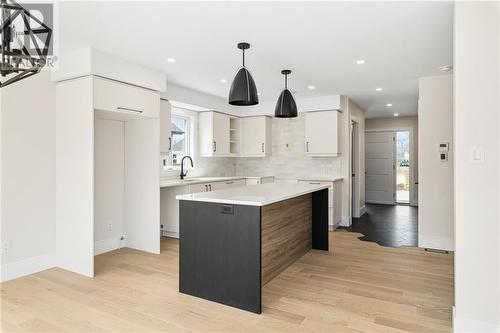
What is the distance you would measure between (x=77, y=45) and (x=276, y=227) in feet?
9.28

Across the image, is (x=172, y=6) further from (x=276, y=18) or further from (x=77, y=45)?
(x=77, y=45)

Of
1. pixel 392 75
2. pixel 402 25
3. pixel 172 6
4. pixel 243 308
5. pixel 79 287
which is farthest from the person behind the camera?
pixel 392 75

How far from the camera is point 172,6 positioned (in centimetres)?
256

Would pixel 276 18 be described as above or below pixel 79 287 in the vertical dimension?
above

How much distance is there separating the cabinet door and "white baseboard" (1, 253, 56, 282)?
327cm

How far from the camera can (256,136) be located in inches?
266

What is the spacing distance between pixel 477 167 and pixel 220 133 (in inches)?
184

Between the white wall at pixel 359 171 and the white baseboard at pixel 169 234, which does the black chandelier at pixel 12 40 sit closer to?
the white baseboard at pixel 169 234

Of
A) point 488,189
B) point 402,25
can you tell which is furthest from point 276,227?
point 402,25

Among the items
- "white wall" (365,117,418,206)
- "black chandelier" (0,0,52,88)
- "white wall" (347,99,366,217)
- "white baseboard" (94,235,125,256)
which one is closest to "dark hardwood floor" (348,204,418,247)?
"white wall" (347,99,366,217)

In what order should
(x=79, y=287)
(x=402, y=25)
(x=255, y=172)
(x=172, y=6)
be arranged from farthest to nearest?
(x=255, y=172), (x=79, y=287), (x=402, y=25), (x=172, y=6)

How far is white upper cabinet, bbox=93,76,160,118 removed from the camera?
357 cm

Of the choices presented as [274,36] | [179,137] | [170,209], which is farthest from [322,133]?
[274,36]

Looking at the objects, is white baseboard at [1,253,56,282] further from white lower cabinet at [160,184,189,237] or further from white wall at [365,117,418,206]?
white wall at [365,117,418,206]
